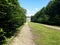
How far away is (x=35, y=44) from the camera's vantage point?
13492 mm

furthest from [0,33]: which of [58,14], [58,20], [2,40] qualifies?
[58,14]

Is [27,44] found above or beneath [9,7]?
beneath

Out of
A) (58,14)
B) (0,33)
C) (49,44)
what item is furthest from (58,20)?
(0,33)

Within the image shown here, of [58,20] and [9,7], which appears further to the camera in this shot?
[58,20]

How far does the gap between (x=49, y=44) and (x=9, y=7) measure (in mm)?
4729

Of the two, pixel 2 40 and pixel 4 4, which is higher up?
pixel 4 4

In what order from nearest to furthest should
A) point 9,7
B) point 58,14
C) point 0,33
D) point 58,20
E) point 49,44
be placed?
point 0,33 < point 9,7 < point 49,44 < point 58,20 < point 58,14

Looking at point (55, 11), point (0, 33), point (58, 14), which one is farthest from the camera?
point (55, 11)

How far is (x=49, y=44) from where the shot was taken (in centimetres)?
1329

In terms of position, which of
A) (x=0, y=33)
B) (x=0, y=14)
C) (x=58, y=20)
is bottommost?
(x=58, y=20)

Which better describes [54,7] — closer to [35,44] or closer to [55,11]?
[55,11]

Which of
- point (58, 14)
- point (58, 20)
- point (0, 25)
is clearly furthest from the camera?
point (58, 14)

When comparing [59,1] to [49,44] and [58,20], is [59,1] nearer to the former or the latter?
[58,20]

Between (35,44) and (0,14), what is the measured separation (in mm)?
4413
